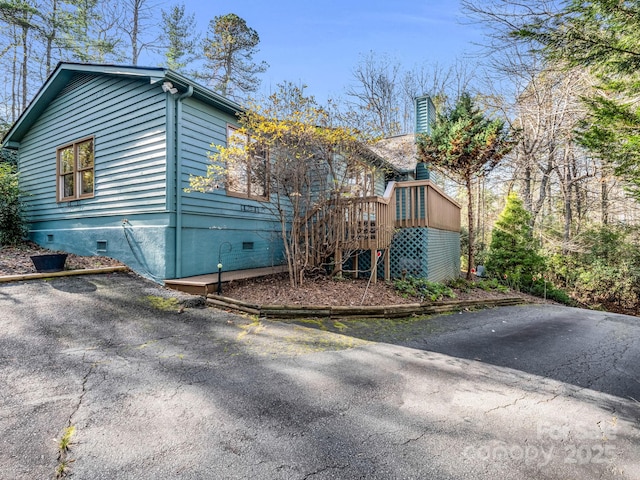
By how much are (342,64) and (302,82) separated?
14.4 metres

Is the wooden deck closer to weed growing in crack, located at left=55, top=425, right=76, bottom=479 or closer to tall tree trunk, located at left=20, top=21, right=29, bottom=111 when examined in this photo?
weed growing in crack, located at left=55, top=425, right=76, bottom=479

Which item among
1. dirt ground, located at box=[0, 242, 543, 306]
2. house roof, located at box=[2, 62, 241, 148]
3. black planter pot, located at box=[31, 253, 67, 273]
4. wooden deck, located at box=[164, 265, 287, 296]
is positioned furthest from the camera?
house roof, located at box=[2, 62, 241, 148]

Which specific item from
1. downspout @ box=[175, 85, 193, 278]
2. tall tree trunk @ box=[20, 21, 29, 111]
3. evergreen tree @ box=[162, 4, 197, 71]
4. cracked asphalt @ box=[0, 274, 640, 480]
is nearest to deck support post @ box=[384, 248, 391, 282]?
cracked asphalt @ box=[0, 274, 640, 480]

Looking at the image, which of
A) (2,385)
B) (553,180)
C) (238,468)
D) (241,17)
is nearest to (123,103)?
(2,385)

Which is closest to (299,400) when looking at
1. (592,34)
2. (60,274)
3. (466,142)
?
(592,34)

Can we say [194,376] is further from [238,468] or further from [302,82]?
[302,82]

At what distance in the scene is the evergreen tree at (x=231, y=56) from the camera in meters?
17.7

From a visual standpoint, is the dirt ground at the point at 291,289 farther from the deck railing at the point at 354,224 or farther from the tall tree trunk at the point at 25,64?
the tall tree trunk at the point at 25,64

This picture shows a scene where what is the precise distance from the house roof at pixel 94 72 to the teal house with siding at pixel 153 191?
0.07 ft

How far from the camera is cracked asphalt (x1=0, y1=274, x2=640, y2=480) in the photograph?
186 cm

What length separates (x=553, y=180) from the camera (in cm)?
1511

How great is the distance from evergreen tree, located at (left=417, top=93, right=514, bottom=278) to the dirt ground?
386cm

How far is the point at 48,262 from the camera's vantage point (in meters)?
5.91

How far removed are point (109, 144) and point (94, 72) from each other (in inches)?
68.1
